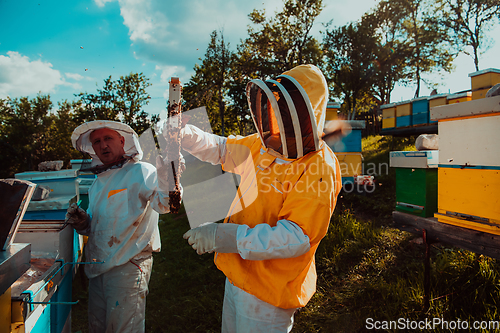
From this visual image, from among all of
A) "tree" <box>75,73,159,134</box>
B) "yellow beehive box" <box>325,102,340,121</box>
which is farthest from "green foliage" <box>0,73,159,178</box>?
"yellow beehive box" <box>325,102,340,121</box>

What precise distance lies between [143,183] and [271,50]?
14711 millimetres

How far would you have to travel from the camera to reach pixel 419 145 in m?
3.90

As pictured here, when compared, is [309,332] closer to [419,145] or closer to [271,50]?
[419,145]

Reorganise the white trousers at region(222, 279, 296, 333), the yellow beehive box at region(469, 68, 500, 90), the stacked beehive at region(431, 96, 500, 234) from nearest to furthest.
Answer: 1. the white trousers at region(222, 279, 296, 333)
2. the stacked beehive at region(431, 96, 500, 234)
3. the yellow beehive box at region(469, 68, 500, 90)

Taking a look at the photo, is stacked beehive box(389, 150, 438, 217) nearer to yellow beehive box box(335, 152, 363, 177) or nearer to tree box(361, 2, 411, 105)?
yellow beehive box box(335, 152, 363, 177)

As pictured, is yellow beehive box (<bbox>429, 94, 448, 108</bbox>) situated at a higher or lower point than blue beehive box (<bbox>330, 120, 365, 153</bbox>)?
higher

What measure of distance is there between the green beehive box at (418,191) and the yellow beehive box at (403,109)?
19.9 feet

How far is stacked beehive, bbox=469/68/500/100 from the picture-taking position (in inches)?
229

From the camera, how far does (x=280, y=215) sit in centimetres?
139

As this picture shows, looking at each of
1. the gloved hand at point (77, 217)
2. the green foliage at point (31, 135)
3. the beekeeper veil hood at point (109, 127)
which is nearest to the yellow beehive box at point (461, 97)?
the beekeeper veil hood at point (109, 127)

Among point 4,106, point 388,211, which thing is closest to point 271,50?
point 388,211

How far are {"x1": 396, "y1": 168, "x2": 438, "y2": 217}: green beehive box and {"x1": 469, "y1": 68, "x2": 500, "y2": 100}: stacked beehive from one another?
419 cm

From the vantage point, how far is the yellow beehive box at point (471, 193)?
7.59ft

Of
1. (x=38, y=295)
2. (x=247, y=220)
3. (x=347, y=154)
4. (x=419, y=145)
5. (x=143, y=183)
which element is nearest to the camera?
(x=38, y=295)
